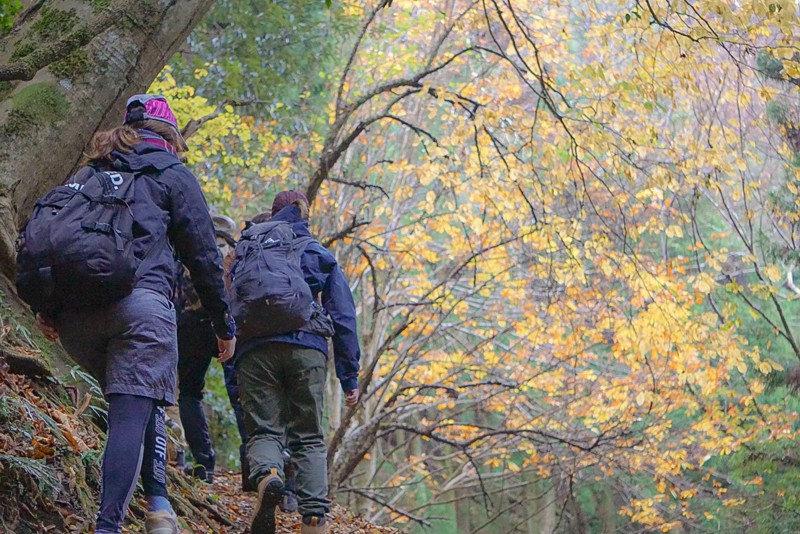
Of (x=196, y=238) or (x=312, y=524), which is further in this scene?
(x=312, y=524)

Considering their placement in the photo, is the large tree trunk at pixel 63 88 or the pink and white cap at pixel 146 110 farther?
the large tree trunk at pixel 63 88

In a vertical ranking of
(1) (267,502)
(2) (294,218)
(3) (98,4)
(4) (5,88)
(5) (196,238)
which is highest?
(3) (98,4)

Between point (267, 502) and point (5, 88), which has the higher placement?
point (5, 88)

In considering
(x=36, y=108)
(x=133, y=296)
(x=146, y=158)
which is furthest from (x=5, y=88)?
(x=133, y=296)

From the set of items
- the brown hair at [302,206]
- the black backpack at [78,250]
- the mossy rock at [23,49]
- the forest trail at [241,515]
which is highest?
the mossy rock at [23,49]

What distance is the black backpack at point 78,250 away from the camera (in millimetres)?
2674

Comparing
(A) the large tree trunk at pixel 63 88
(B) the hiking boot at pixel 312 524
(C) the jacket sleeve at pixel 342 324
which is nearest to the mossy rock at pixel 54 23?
(A) the large tree trunk at pixel 63 88

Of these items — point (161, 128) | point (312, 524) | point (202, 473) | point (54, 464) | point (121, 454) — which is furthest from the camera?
point (202, 473)

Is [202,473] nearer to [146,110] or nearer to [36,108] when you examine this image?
[36,108]

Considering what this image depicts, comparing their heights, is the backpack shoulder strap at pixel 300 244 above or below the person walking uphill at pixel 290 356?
above

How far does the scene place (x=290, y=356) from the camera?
184 inches

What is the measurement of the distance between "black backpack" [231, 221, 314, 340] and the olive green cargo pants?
167 mm

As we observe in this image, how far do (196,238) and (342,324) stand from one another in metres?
1.91

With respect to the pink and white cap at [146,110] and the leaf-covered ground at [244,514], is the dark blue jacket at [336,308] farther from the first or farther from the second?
the pink and white cap at [146,110]
